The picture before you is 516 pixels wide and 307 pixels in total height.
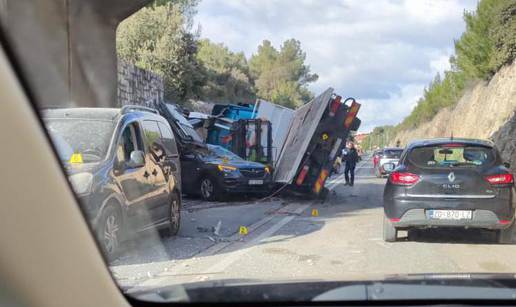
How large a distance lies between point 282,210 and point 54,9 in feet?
20.4

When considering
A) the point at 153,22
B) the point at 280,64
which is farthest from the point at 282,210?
the point at 280,64

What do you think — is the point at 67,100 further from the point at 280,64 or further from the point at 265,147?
the point at 280,64

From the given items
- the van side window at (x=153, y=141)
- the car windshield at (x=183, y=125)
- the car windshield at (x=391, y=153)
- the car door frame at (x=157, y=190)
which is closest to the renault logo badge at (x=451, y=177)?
the car door frame at (x=157, y=190)

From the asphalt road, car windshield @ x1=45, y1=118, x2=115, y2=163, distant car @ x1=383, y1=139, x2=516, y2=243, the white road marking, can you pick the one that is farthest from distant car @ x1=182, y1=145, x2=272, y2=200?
car windshield @ x1=45, y1=118, x2=115, y2=163

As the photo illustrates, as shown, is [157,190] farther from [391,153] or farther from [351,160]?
[391,153]

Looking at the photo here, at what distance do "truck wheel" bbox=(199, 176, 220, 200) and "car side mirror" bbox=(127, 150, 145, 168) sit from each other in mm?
7565

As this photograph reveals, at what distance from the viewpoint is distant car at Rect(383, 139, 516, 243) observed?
862 cm

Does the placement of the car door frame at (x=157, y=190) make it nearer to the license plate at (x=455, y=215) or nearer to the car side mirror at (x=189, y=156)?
the license plate at (x=455, y=215)

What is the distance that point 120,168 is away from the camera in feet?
24.8

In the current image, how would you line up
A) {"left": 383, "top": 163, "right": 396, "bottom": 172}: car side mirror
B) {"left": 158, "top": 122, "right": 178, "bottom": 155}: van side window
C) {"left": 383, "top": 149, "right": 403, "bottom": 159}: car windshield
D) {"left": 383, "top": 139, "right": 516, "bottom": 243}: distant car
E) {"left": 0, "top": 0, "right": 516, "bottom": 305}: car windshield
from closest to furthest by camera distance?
1. {"left": 0, "top": 0, "right": 516, "bottom": 305}: car windshield
2. {"left": 383, "top": 139, "right": 516, "bottom": 243}: distant car
3. {"left": 383, "top": 163, "right": 396, "bottom": 172}: car side mirror
4. {"left": 158, "top": 122, "right": 178, "bottom": 155}: van side window
5. {"left": 383, "top": 149, "right": 403, "bottom": 159}: car windshield

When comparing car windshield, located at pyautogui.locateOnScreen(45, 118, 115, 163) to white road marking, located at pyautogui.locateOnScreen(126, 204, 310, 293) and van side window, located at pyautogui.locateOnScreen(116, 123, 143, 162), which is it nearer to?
van side window, located at pyautogui.locateOnScreen(116, 123, 143, 162)

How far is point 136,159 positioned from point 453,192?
424cm

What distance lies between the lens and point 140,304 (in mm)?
3092

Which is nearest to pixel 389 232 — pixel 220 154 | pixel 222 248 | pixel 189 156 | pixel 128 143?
pixel 222 248
